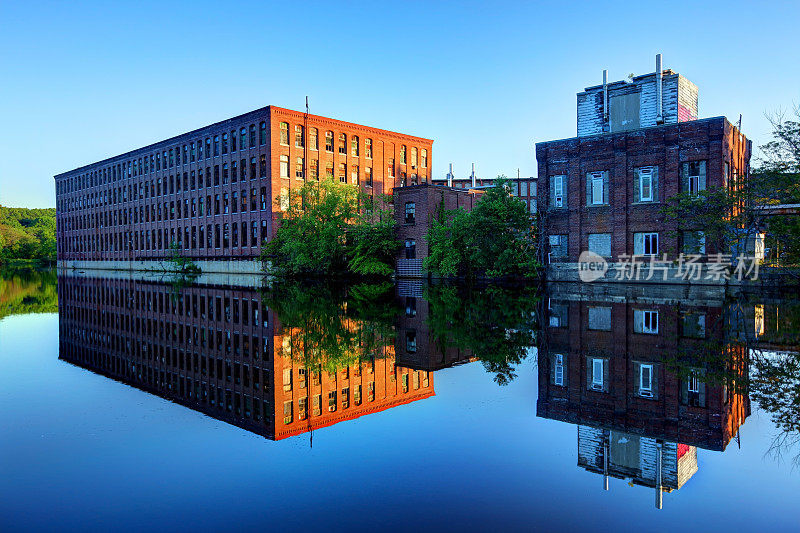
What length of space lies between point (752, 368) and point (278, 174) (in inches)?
1800

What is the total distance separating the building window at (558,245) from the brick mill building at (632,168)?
6cm

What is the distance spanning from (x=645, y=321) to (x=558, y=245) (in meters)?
18.6

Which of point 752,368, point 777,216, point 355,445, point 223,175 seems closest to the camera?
point 355,445

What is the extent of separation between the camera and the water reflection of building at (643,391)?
18.4 ft

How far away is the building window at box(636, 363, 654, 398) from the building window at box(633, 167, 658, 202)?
77.7 feet

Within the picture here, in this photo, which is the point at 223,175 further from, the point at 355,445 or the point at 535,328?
the point at 355,445

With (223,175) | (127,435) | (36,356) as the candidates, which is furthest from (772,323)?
(223,175)

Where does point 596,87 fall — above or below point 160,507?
above

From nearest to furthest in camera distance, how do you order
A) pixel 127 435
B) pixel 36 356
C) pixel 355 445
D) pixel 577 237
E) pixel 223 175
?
pixel 355 445 → pixel 127 435 → pixel 36 356 → pixel 577 237 → pixel 223 175

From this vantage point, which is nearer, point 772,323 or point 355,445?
point 355,445

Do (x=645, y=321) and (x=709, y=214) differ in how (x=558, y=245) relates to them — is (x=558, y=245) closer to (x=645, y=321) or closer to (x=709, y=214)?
(x=709, y=214)

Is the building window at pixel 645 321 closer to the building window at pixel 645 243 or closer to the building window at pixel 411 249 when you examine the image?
the building window at pixel 645 243

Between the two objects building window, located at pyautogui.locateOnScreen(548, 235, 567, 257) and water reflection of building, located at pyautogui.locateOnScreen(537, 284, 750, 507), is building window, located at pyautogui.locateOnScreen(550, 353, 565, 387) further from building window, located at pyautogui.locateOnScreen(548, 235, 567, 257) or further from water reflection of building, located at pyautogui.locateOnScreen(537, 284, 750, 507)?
building window, located at pyautogui.locateOnScreen(548, 235, 567, 257)

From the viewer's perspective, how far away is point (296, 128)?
51.8 meters
